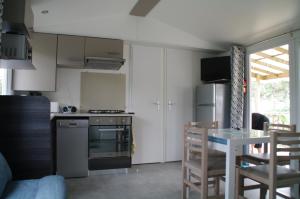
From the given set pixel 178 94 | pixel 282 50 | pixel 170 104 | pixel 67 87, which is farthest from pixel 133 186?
pixel 282 50

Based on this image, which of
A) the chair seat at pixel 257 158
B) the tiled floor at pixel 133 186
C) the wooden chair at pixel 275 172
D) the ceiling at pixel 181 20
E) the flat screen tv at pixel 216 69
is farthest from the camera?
the flat screen tv at pixel 216 69

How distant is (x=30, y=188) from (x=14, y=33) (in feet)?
4.82

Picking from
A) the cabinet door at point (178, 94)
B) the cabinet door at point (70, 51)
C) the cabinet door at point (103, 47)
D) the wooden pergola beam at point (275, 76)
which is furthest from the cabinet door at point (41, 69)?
the wooden pergola beam at point (275, 76)

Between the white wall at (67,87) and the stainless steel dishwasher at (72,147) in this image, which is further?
the white wall at (67,87)

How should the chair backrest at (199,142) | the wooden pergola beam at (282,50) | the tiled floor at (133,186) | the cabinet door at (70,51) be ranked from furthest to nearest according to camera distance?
the cabinet door at (70,51), the wooden pergola beam at (282,50), the tiled floor at (133,186), the chair backrest at (199,142)

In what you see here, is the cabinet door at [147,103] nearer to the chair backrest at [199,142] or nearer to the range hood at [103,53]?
the range hood at [103,53]

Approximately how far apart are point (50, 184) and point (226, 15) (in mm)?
3076

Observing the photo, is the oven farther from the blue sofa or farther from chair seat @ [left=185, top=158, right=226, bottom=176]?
the blue sofa

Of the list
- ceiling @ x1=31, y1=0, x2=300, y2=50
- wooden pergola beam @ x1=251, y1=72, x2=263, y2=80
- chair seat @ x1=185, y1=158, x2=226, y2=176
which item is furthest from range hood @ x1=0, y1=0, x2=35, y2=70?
wooden pergola beam @ x1=251, y1=72, x2=263, y2=80

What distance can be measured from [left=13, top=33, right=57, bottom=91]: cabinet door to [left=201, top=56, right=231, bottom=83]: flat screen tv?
8.87 feet

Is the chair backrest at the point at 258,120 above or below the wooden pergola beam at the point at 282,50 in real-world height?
below

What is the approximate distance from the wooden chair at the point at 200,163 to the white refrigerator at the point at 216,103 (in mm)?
1495

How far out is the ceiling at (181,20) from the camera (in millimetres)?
3076

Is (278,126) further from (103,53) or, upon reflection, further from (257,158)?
(103,53)
